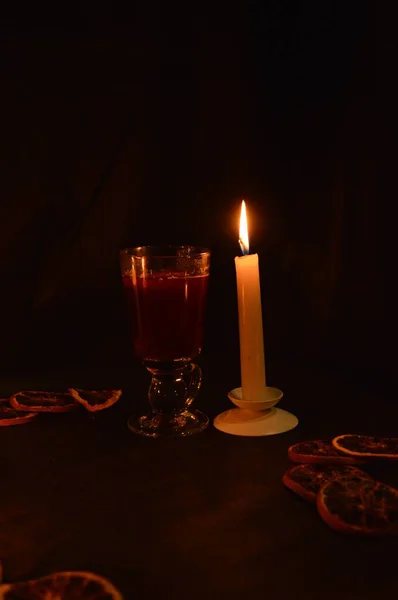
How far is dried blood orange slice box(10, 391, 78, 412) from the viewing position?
1.28 m

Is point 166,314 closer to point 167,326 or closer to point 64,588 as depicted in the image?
point 167,326

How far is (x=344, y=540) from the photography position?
0.83 metres

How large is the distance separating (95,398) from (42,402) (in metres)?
0.10

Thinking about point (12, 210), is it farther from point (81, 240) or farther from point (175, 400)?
point (175, 400)

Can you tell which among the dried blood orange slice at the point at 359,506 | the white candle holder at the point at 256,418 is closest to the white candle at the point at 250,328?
the white candle holder at the point at 256,418

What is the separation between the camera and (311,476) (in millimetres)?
972

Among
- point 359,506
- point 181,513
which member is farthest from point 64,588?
point 359,506

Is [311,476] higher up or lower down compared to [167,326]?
lower down

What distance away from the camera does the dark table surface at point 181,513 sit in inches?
29.7

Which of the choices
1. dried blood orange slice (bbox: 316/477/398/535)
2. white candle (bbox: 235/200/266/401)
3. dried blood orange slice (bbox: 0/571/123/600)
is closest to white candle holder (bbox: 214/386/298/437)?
white candle (bbox: 235/200/266/401)

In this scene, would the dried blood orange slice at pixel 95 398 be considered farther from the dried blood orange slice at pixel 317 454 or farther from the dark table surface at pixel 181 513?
the dried blood orange slice at pixel 317 454

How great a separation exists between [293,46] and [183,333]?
0.78 m

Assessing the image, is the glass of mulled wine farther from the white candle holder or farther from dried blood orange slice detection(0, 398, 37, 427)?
dried blood orange slice detection(0, 398, 37, 427)

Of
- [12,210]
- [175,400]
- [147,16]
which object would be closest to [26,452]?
[175,400]
